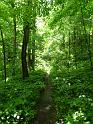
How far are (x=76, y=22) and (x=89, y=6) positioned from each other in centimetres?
941

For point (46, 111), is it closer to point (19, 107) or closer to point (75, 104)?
point (19, 107)

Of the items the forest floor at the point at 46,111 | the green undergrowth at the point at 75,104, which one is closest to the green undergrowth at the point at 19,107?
the forest floor at the point at 46,111

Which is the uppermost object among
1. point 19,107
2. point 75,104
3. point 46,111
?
point 75,104

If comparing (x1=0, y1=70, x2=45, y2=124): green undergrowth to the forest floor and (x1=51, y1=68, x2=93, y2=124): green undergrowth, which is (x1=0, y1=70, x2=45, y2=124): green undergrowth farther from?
(x1=51, y1=68, x2=93, y2=124): green undergrowth

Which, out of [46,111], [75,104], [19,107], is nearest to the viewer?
[75,104]

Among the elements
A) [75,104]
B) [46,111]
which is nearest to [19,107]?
[46,111]

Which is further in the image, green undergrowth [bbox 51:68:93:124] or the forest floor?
the forest floor

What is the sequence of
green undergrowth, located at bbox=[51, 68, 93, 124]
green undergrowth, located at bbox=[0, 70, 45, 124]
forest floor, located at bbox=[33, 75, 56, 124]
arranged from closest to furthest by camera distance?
green undergrowth, located at bbox=[51, 68, 93, 124] → green undergrowth, located at bbox=[0, 70, 45, 124] → forest floor, located at bbox=[33, 75, 56, 124]

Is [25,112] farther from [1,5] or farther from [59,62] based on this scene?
[59,62]

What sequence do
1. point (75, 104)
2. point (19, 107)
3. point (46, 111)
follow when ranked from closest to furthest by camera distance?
point (75, 104)
point (19, 107)
point (46, 111)

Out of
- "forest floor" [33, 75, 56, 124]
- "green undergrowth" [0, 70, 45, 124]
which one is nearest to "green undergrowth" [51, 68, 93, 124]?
"forest floor" [33, 75, 56, 124]

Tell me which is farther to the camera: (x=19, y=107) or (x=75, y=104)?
(x=19, y=107)

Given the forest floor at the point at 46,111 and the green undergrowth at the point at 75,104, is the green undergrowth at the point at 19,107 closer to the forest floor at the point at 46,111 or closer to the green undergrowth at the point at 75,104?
the forest floor at the point at 46,111

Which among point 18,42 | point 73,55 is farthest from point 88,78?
point 18,42
